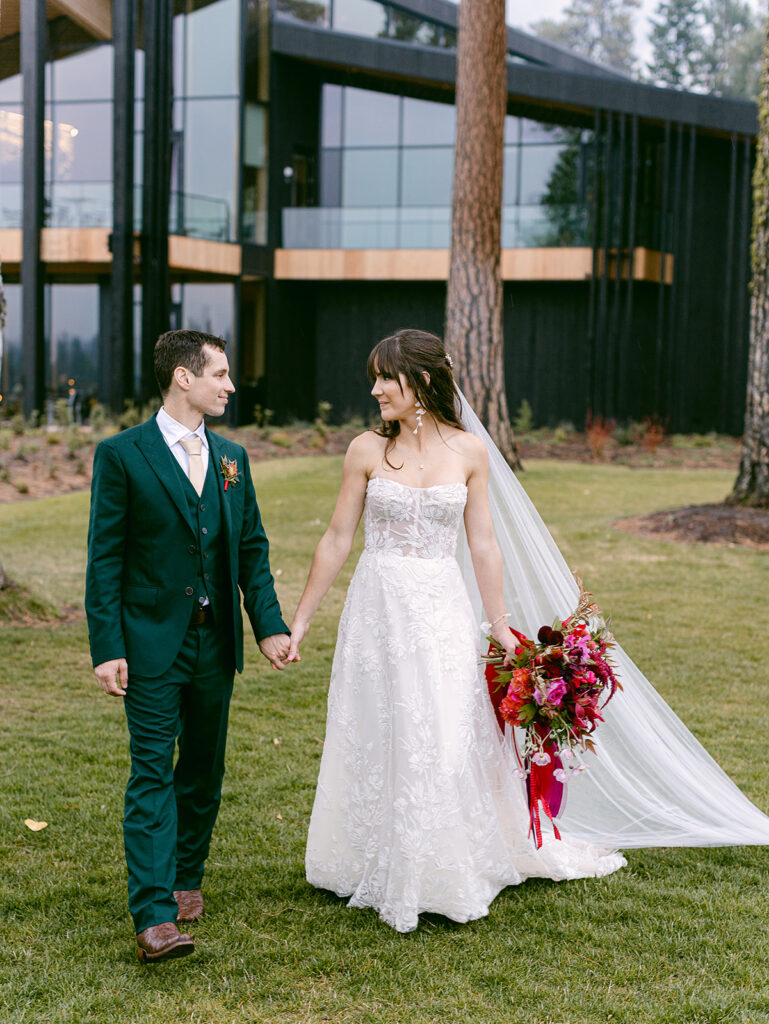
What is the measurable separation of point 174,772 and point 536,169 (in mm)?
24157

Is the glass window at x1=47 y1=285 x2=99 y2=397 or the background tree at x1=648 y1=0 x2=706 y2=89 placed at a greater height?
the background tree at x1=648 y1=0 x2=706 y2=89

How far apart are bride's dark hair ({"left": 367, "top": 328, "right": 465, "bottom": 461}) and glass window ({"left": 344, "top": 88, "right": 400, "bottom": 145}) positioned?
23351 millimetres

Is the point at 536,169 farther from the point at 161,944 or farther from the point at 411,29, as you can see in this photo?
the point at 161,944

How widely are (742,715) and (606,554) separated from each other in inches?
185

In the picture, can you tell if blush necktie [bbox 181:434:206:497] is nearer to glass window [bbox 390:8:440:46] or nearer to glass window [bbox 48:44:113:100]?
glass window [bbox 48:44:113:100]

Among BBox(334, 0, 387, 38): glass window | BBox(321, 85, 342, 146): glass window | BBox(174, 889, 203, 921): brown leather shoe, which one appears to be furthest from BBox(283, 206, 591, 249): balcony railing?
BBox(174, 889, 203, 921): brown leather shoe

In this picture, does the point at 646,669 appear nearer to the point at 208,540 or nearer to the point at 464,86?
the point at 208,540

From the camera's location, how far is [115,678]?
11.1 feet

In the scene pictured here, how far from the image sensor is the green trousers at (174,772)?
3355 mm

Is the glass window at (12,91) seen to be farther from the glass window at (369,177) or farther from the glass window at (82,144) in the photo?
the glass window at (369,177)

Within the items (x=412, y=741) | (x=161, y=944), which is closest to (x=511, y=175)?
(x=412, y=741)

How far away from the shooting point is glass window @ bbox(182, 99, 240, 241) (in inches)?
941

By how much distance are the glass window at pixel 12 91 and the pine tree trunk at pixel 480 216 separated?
10.5 m

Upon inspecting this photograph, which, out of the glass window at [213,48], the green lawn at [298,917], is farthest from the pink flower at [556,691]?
the glass window at [213,48]
